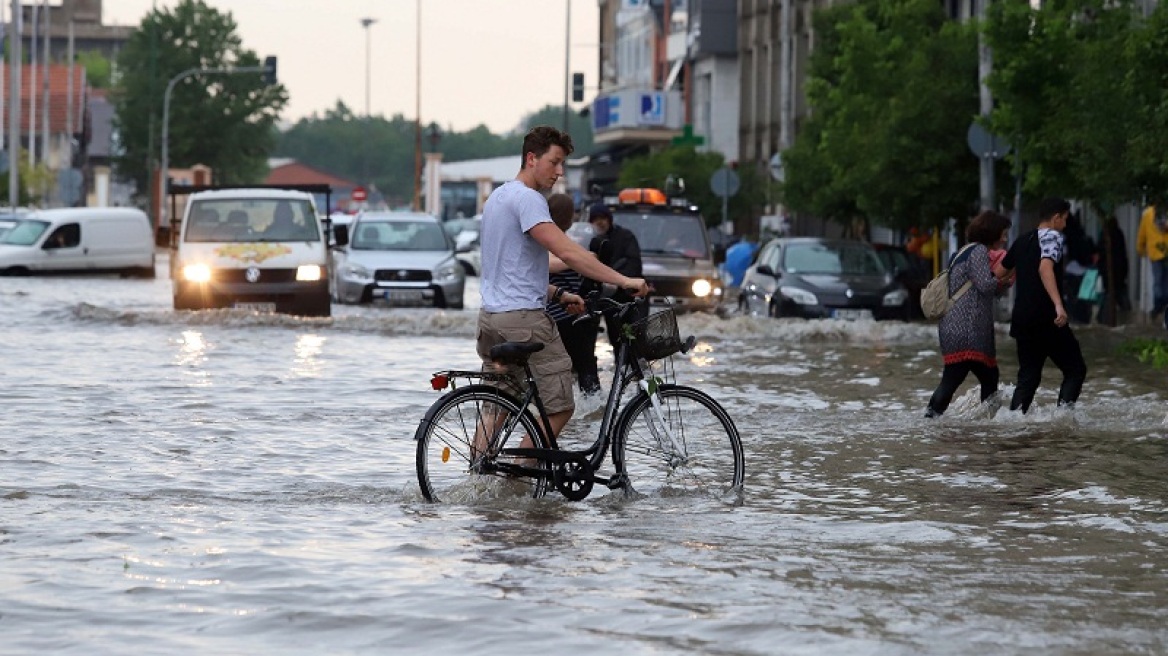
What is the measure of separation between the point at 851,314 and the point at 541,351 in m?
19.9

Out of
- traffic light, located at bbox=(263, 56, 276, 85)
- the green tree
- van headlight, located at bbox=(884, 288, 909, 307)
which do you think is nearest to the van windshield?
van headlight, located at bbox=(884, 288, 909, 307)

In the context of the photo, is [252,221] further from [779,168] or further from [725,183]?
[779,168]

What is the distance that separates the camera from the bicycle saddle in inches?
430

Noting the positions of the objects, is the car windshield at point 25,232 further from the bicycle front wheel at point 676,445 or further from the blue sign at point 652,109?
the blue sign at point 652,109

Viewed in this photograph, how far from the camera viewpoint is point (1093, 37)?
29.4m

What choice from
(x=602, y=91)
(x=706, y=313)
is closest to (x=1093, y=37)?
(x=706, y=313)

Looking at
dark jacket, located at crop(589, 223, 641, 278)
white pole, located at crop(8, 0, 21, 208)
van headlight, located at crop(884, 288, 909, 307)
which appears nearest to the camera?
dark jacket, located at crop(589, 223, 641, 278)

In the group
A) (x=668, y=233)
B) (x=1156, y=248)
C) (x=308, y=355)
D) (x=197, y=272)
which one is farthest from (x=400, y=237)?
(x=308, y=355)

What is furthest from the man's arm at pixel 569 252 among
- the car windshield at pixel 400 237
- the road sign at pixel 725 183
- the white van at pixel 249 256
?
the road sign at pixel 725 183

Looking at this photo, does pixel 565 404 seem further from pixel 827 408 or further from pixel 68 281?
pixel 68 281

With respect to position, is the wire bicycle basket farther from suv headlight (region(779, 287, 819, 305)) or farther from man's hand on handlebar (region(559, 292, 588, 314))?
suv headlight (region(779, 287, 819, 305))

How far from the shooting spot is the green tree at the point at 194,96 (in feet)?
396

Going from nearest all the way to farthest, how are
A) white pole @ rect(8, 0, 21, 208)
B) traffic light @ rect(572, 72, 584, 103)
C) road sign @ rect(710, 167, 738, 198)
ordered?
road sign @ rect(710, 167, 738, 198)
white pole @ rect(8, 0, 21, 208)
traffic light @ rect(572, 72, 584, 103)

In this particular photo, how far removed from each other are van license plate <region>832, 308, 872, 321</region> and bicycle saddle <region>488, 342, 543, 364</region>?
19953mm
